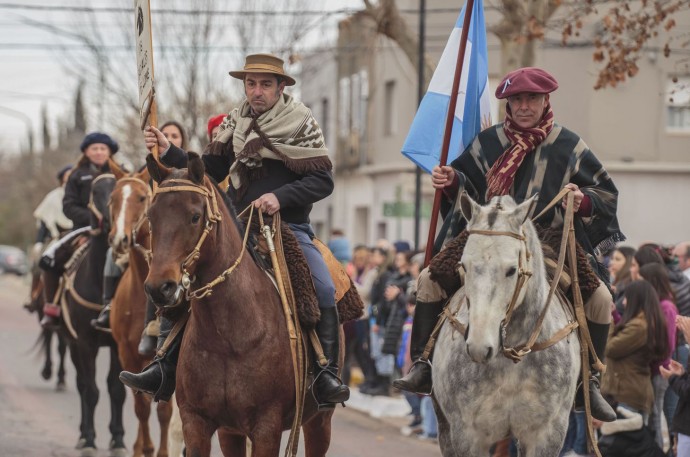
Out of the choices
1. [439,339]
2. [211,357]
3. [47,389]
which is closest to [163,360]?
[211,357]

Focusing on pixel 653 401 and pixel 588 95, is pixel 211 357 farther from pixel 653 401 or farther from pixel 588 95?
pixel 588 95

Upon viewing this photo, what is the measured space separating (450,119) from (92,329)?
228 inches

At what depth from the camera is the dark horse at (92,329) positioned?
487 inches

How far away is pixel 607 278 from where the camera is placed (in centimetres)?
852

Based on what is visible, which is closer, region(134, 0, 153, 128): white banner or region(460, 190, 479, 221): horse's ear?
region(460, 190, 479, 221): horse's ear

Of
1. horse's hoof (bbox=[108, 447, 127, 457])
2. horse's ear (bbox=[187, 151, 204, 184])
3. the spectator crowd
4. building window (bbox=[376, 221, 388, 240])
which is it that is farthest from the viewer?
building window (bbox=[376, 221, 388, 240])

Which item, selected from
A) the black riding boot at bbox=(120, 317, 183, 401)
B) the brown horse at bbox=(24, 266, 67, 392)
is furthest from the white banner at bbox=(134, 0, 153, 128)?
the brown horse at bbox=(24, 266, 67, 392)

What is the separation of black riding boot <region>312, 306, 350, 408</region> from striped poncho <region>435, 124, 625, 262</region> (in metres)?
1.10

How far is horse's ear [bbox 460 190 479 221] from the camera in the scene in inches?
277

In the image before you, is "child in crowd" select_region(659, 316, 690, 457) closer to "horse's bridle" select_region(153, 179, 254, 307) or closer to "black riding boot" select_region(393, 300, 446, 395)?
"black riding boot" select_region(393, 300, 446, 395)

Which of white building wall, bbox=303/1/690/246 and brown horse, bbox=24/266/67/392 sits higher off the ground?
white building wall, bbox=303/1/690/246

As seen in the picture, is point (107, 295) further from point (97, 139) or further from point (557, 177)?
point (557, 177)

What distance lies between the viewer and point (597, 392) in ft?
26.6

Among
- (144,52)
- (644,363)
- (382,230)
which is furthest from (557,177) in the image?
(382,230)
